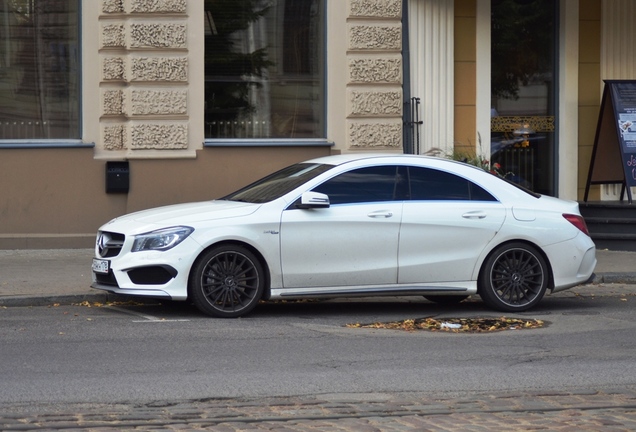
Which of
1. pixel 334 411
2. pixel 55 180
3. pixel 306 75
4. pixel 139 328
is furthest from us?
pixel 306 75

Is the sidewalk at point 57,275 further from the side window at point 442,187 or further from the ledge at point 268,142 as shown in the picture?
the side window at point 442,187

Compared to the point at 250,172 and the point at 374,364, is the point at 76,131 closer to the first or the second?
the point at 250,172

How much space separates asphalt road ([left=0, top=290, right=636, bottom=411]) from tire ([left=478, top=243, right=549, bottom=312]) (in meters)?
0.16

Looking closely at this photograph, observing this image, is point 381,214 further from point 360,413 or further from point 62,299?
point 360,413

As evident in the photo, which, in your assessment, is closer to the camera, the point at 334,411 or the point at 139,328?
the point at 334,411

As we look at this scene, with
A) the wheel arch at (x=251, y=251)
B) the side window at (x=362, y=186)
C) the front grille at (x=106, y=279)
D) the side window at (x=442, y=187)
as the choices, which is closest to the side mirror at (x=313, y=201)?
the side window at (x=362, y=186)

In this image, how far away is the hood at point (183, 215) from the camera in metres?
10.1

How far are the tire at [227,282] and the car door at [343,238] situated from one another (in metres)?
0.31

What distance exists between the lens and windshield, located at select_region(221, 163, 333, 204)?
10578 millimetres

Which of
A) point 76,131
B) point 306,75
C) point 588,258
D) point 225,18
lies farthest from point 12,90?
point 588,258

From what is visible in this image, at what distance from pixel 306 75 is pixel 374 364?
28.7ft

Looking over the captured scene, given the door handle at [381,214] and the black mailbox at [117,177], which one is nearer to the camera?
the door handle at [381,214]

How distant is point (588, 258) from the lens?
1108cm

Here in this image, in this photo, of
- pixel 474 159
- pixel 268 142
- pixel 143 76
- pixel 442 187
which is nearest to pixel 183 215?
pixel 442 187
